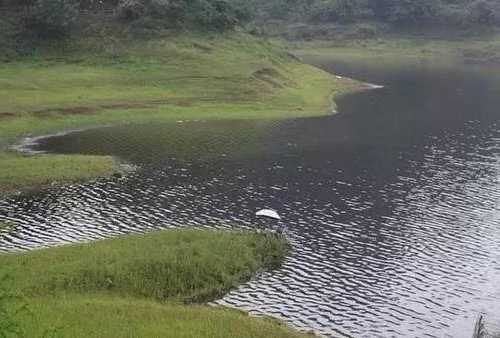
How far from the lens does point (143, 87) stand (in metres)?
113

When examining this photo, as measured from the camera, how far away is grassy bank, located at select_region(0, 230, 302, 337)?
34.5m

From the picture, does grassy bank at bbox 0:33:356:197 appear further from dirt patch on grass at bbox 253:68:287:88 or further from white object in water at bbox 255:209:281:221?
white object in water at bbox 255:209:281:221

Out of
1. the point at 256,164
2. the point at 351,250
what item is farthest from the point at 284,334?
the point at 256,164

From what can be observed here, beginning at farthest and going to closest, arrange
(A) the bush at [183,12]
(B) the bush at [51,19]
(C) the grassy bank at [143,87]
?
1. (A) the bush at [183,12]
2. (B) the bush at [51,19]
3. (C) the grassy bank at [143,87]

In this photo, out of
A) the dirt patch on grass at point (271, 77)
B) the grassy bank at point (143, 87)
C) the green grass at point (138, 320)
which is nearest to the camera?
the green grass at point (138, 320)

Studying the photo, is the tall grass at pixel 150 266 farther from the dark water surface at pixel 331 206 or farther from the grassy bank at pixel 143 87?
the grassy bank at pixel 143 87

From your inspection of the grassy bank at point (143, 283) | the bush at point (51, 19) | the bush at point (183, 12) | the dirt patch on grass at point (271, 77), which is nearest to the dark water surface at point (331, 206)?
the grassy bank at point (143, 283)

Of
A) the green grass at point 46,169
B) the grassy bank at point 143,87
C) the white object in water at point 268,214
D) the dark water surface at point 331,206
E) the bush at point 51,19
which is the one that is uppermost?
the bush at point 51,19

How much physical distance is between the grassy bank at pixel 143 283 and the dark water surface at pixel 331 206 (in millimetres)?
2174

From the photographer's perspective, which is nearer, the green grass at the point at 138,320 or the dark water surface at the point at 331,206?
the green grass at the point at 138,320

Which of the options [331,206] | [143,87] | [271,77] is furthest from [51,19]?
[331,206]

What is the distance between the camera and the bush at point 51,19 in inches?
5074

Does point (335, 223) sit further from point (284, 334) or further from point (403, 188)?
point (284, 334)

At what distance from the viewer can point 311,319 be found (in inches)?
1540
